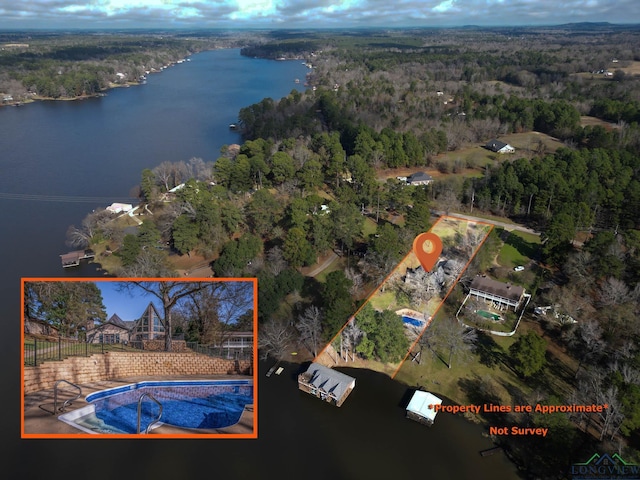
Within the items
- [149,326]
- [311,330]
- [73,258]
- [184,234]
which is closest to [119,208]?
[73,258]

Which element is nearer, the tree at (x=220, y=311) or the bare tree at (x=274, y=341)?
the tree at (x=220, y=311)

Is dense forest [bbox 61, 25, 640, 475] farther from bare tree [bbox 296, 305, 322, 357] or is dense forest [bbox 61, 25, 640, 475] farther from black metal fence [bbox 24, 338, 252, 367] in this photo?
black metal fence [bbox 24, 338, 252, 367]

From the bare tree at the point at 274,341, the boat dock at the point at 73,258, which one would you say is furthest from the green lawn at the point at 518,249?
the boat dock at the point at 73,258

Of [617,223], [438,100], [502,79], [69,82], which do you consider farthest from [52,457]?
[502,79]

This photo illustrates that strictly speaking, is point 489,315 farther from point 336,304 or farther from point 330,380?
point 330,380

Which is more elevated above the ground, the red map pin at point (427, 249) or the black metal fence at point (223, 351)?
the black metal fence at point (223, 351)

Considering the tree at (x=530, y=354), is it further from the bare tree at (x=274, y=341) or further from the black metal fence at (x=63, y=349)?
the black metal fence at (x=63, y=349)
